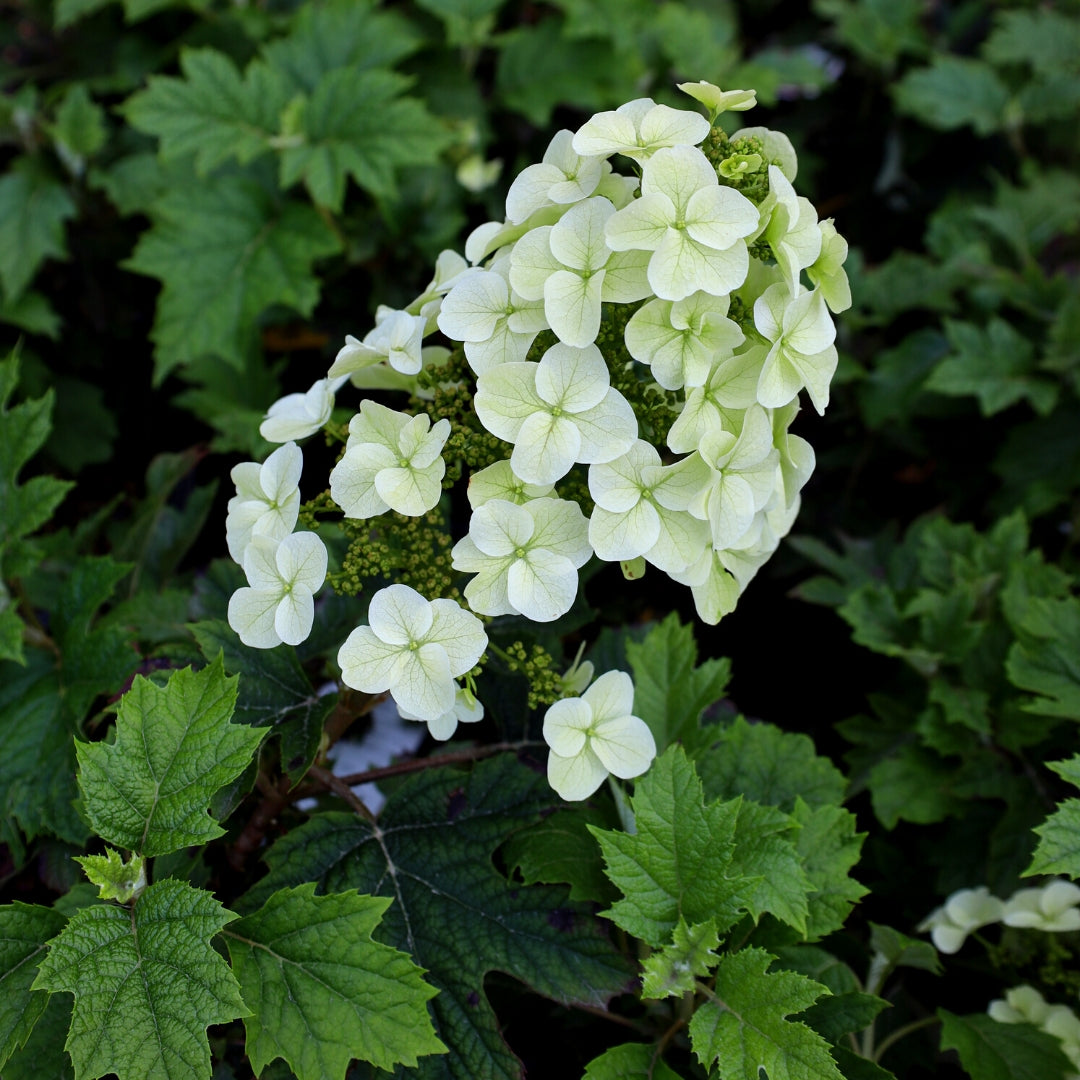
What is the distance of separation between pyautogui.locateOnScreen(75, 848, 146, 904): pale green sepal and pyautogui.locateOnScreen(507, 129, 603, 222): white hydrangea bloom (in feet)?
2.95

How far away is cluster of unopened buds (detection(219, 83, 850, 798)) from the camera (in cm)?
106

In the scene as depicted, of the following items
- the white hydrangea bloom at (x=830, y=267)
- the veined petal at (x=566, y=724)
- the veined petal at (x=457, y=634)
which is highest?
the white hydrangea bloom at (x=830, y=267)

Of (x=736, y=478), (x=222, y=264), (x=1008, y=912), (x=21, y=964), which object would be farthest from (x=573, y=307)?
(x=222, y=264)

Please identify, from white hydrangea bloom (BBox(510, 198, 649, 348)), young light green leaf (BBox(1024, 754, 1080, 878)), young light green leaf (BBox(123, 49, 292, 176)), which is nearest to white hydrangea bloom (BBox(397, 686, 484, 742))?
white hydrangea bloom (BBox(510, 198, 649, 348))

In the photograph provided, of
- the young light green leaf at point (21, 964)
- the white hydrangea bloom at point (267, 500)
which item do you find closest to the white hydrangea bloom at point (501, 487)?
the white hydrangea bloom at point (267, 500)

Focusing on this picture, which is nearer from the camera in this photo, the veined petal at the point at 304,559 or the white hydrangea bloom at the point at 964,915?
the veined petal at the point at 304,559

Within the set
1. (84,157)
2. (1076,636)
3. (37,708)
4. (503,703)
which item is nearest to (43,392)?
(84,157)

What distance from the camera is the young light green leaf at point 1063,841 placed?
120 cm

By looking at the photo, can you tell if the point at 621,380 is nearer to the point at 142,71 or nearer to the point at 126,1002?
the point at 126,1002

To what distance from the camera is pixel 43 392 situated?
2.54 m

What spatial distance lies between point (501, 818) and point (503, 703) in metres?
0.25

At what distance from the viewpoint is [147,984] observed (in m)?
1.10

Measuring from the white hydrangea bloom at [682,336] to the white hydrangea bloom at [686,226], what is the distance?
34mm

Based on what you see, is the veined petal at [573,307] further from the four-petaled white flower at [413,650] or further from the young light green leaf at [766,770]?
the young light green leaf at [766,770]
